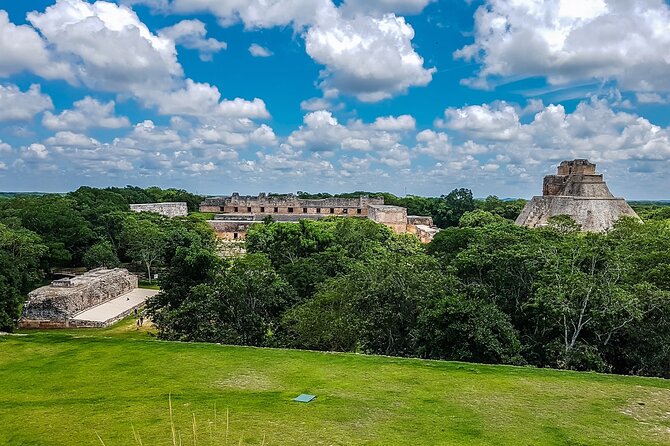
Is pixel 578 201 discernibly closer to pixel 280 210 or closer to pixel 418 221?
pixel 418 221

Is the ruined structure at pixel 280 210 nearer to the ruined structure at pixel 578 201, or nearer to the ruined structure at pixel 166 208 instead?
the ruined structure at pixel 166 208

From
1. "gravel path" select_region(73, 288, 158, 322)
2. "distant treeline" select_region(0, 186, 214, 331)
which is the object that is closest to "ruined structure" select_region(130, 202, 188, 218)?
"distant treeline" select_region(0, 186, 214, 331)

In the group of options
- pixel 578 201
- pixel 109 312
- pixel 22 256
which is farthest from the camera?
pixel 22 256

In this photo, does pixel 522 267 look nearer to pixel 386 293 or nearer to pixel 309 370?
pixel 386 293

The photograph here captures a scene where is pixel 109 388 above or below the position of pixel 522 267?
below

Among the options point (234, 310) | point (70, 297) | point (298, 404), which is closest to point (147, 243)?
point (70, 297)

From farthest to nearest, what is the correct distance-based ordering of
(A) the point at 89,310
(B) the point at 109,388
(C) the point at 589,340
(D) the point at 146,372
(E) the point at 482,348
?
(A) the point at 89,310, (C) the point at 589,340, (E) the point at 482,348, (D) the point at 146,372, (B) the point at 109,388

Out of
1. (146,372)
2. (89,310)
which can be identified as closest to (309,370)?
(146,372)
